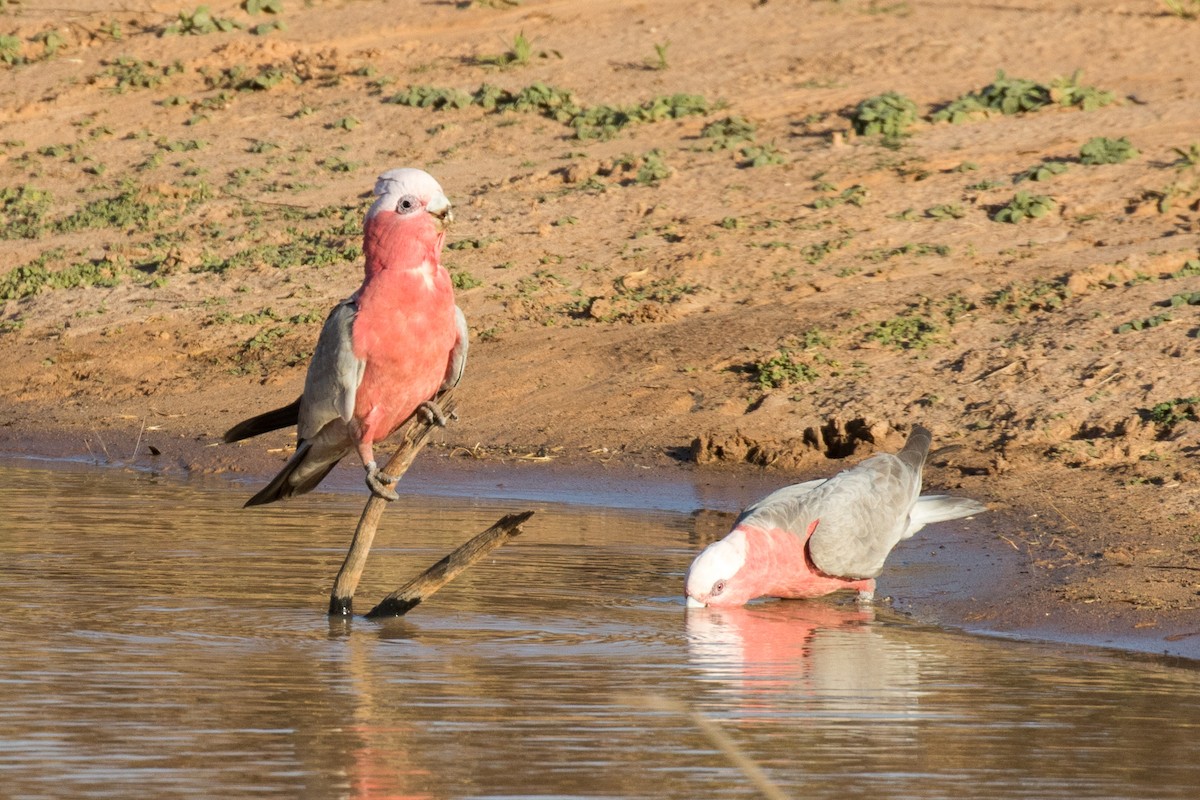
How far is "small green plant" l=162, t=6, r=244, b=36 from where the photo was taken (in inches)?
733

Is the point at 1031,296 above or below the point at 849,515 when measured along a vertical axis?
above

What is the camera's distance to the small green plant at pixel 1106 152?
527 inches

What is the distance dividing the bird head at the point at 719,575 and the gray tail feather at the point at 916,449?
126 cm

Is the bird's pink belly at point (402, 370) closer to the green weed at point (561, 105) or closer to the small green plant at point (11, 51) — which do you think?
the green weed at point (561, 105)

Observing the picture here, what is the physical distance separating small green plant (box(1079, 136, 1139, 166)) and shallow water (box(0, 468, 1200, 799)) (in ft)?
19.6

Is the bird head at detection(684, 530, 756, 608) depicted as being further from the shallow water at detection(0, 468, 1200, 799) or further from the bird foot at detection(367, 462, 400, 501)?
the bird foot at detection(367, 462, 400, 501)

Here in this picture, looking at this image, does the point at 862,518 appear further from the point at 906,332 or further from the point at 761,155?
the point at 761,155

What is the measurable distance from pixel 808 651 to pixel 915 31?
34.5ft

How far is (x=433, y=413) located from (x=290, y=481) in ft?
2.34

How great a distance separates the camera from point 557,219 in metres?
13.9

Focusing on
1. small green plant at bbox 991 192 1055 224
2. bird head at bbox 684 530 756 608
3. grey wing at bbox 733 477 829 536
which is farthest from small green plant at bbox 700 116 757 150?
bird head at bbox 684 530 756 608

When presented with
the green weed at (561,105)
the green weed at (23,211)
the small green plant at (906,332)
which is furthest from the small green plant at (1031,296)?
the green weed at (23,211)

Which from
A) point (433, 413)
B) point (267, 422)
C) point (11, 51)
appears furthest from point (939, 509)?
point (11, 51)

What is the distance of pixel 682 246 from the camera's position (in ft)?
43.8
